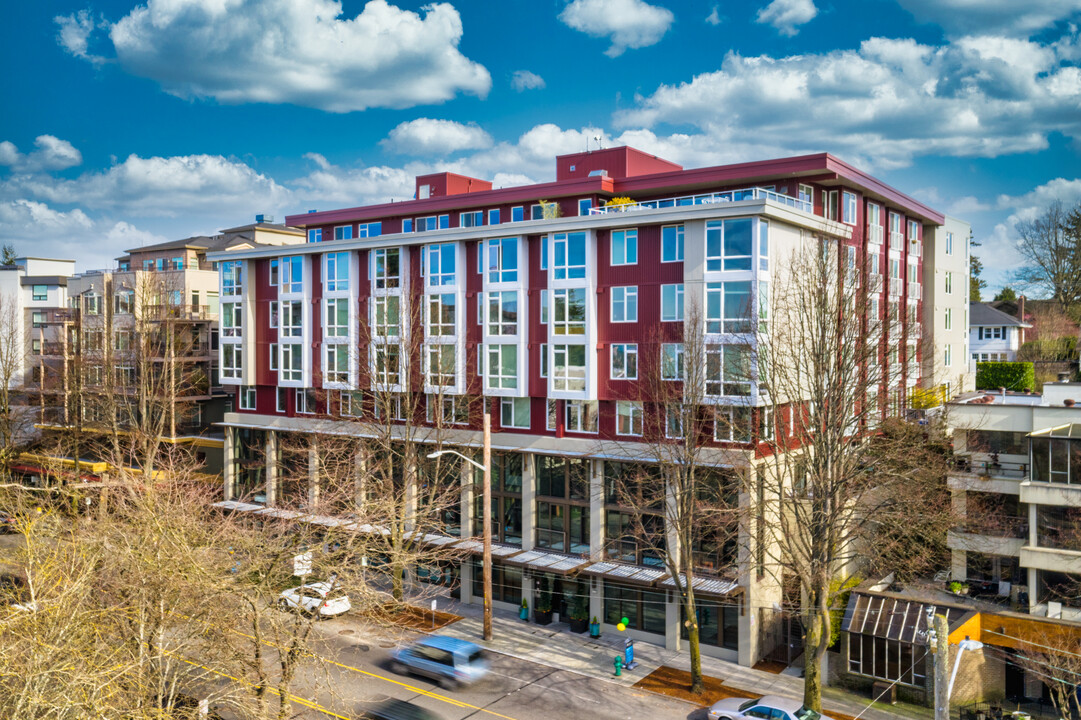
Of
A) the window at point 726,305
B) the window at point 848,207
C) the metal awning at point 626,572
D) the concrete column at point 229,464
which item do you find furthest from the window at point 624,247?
the concrete column at point 229,464

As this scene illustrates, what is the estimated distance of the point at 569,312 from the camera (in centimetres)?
3556

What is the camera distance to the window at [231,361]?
48438 millimetres

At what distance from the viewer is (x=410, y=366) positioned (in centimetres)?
3825

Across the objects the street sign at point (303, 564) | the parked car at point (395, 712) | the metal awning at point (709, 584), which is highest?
the street sign at point (303, 564)

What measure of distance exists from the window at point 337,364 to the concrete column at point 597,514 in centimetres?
1521

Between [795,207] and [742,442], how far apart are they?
35.3 ft

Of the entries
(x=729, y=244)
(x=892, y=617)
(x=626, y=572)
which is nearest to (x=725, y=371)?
(x=729, y=244)

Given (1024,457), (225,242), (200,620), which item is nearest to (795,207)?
(1024,457)

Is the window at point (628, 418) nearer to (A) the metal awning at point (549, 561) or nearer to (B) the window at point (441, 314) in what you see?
(A) the metal awning at point (549, 561)

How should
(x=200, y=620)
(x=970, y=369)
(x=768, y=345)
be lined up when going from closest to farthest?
(x=200, y=620) < (x=768, y=345) < (x=970, y=369)

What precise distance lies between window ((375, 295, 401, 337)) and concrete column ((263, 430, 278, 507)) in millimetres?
11230

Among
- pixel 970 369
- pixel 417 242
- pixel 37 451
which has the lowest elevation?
pixel 37 451

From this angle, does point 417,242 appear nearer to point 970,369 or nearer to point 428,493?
point 428,493

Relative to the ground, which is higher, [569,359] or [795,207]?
[795,207]
